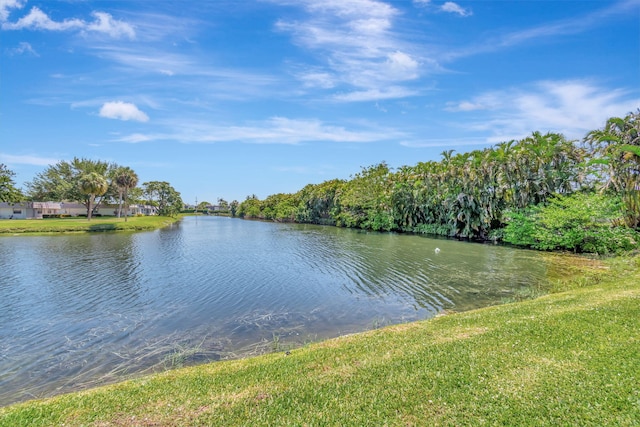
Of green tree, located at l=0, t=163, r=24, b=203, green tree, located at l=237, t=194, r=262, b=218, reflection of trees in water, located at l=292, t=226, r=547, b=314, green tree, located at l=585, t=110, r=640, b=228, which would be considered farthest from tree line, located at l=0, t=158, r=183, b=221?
green tree, located at l=585, t=110, r=640, b=228

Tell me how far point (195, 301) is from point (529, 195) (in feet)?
97.4

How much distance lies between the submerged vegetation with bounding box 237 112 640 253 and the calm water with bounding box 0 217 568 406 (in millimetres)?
3544

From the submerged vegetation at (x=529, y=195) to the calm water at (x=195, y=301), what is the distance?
11.6ft

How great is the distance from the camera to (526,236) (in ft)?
87.9

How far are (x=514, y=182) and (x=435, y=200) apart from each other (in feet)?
34.0

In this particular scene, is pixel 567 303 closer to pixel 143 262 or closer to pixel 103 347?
pixel 103 347

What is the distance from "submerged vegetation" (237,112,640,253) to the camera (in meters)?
21.5

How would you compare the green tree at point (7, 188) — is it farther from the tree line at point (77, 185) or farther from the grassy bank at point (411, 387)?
the grassy bank at point (411, 387)

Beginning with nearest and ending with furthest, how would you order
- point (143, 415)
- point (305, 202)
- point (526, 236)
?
point (143, 415), point (526, 236), point (305, 202)

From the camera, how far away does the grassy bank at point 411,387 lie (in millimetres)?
4051

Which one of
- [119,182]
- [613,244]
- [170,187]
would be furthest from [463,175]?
[170,187]

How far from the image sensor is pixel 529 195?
2895 cm

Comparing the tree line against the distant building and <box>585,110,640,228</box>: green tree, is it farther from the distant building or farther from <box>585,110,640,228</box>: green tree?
<box>585,110,640,228</box>: green tree

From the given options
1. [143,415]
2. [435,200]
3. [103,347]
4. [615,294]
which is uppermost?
[435,200]
